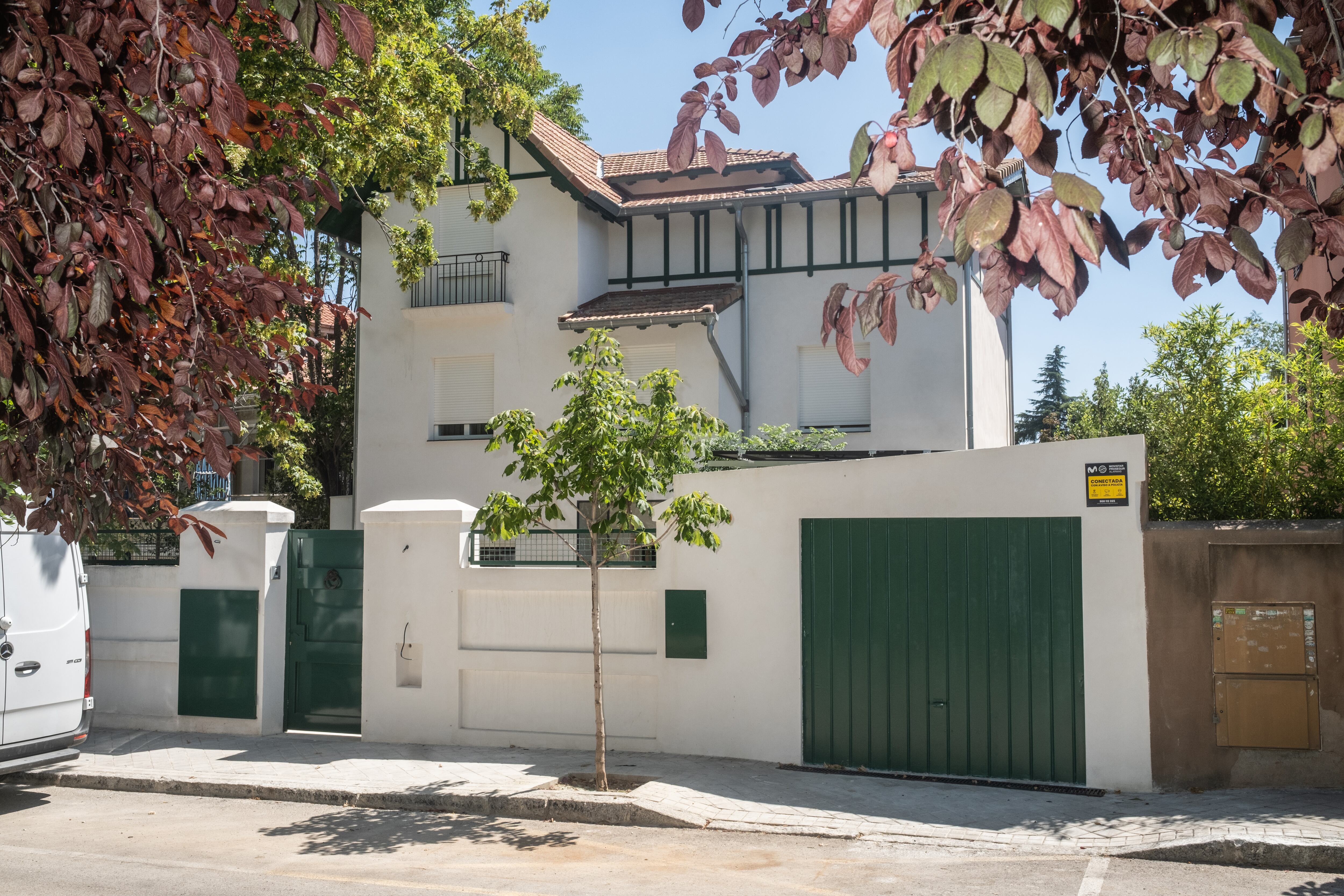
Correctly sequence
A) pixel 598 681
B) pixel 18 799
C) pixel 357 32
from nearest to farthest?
1. pixel 357 32
2. pixel 598 681
3. pixel 18 799

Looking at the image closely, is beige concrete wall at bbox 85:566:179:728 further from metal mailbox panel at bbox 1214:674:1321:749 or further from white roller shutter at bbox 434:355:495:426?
metal mailbox panel at bbox 1214:674:1321:749

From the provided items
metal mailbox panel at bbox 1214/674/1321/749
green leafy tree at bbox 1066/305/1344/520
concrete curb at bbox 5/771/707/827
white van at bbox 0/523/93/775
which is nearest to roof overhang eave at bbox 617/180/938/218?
green leafy tree at bbox 1066/305/1344/520

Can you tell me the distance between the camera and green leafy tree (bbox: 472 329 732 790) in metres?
9.20

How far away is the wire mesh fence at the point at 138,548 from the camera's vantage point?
12562 millimetres

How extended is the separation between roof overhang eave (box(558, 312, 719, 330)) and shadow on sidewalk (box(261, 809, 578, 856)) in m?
9.85

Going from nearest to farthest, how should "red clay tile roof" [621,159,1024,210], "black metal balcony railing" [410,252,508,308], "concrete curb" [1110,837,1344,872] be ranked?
1. "concrete curb" [1110,837,1344,872]
2. "red clay tile roof" [621,159,1024,210]
3. "black metal balcony railing" [410,252,508,308]

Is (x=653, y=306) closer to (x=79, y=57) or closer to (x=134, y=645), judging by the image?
(x=134, y=645)

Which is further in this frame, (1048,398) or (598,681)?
(1048,398)

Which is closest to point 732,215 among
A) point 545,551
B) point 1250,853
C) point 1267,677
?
point 545,551

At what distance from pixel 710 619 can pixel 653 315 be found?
27.9ft

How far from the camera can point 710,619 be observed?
1057 centimetres

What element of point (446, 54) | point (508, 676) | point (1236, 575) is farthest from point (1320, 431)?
point (446, 54)

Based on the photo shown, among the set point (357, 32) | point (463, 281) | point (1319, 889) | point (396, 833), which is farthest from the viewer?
point (463, 281)

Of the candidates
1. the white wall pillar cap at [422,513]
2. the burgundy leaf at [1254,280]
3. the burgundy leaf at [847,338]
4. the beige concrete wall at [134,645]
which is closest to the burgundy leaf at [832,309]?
the burgundy leaf at [847,338]
